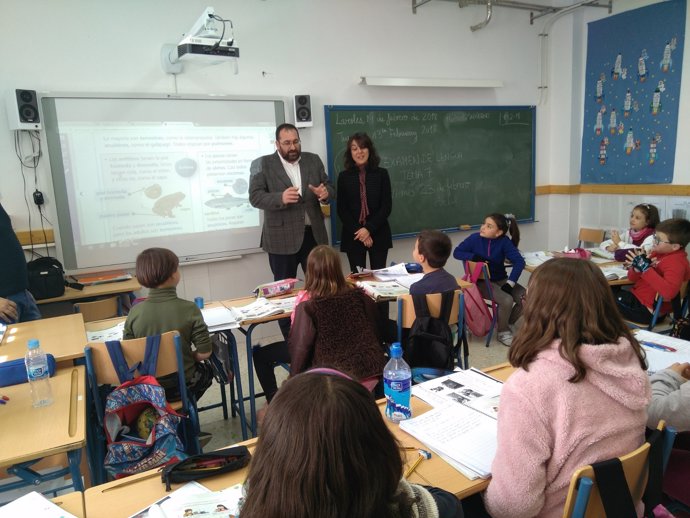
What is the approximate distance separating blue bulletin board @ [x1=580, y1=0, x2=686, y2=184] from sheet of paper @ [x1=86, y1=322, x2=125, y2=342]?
200 inches

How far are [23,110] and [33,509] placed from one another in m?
3.26

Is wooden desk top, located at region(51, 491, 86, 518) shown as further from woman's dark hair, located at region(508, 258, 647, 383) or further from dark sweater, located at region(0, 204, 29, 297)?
dark sweater, located at region(0, 204, 29, 297)

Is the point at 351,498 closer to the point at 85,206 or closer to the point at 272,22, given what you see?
the point at 85,206

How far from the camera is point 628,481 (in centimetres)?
117

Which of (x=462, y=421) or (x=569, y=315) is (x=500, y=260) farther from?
(x=569, y=315)

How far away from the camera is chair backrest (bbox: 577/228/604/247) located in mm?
5461

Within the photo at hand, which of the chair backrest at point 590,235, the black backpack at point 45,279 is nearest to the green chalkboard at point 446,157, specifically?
the chair backrest at point 590,235

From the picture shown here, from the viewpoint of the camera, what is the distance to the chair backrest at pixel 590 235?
17.9 ft

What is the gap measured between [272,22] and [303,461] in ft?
14.3

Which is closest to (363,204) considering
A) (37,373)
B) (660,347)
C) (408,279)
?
(408,279)

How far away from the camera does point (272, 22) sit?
4.39 metres

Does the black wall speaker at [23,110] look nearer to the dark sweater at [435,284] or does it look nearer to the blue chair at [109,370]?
the blue chair at [109,370]

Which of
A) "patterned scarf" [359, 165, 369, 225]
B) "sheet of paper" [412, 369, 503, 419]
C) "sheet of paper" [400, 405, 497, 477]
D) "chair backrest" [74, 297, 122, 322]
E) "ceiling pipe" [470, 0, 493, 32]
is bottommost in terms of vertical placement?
"chair backrest" [74, 297, 122, 322]

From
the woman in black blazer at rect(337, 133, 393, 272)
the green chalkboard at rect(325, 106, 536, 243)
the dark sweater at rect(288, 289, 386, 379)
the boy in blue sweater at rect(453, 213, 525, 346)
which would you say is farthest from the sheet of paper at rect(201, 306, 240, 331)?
the boy in blue sweater at rect(453, 213, 525, 346)
